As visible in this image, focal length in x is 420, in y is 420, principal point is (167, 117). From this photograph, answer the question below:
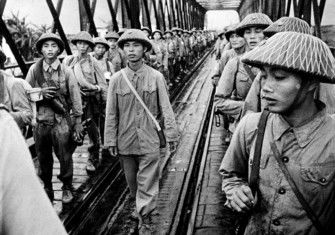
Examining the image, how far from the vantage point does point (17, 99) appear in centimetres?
367

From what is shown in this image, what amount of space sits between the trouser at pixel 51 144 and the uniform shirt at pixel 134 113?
31.5 inches

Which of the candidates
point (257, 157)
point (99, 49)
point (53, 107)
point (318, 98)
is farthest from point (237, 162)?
point (99, 49)

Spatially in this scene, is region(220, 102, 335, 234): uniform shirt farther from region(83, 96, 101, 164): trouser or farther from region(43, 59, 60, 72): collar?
region(83, 96, 101, 164): trouser

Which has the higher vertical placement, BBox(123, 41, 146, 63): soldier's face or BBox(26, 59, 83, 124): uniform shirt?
BBox(123, 41, 146, 63): soldier's face

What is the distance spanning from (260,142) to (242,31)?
2677 millimetres

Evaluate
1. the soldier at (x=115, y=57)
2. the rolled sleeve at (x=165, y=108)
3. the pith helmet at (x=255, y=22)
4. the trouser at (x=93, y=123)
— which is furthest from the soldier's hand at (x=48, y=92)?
the soldier at (x=115, y=57)

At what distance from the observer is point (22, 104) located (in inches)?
146

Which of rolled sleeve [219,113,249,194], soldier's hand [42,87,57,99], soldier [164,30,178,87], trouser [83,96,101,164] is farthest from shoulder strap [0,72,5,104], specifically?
soldier [164,30,178,87]

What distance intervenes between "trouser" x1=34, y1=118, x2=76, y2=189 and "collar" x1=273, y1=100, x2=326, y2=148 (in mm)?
3201

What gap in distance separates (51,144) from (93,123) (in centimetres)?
168

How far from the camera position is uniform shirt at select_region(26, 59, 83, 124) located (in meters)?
4.49

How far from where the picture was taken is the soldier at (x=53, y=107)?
449 centimetres

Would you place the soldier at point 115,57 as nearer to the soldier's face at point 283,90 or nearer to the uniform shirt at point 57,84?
the uniform shirt at point 57,84

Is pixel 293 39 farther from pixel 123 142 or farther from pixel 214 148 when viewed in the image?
pixel 214 148
